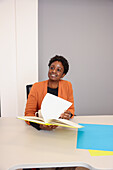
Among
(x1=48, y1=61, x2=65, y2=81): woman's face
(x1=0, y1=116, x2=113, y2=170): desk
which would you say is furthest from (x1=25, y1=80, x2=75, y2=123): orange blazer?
(x1=0, y1=116, x2=113, y2=170): desk

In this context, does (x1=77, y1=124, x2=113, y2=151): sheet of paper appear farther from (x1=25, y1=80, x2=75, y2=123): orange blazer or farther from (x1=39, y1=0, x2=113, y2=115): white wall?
(x1=39, y1=0, x2=113, y2=115): white wall

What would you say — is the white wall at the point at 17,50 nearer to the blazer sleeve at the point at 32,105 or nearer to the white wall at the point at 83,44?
the white wall at the point at 83,44

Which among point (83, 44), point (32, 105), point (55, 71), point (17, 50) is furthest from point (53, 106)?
point (83, 44)

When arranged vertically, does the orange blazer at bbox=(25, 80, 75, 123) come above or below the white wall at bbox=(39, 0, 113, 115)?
below

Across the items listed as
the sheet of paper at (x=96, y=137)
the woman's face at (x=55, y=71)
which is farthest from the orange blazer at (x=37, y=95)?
the sheet of paper at (x=96, y=137)

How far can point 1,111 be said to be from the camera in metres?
2.96

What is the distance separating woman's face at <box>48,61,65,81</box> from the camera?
5.16 ft

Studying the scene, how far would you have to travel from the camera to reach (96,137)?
3.84 feet

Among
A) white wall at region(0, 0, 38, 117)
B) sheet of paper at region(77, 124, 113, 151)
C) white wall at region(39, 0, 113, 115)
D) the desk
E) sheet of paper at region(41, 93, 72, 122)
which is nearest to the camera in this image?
the desk

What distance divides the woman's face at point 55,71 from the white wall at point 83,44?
1.47 m

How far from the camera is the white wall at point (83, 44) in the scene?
2.96 m

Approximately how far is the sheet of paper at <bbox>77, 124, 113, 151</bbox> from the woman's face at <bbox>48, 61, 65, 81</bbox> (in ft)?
1.73

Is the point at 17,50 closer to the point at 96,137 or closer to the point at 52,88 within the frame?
the point at 52,88

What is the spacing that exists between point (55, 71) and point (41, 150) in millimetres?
786
